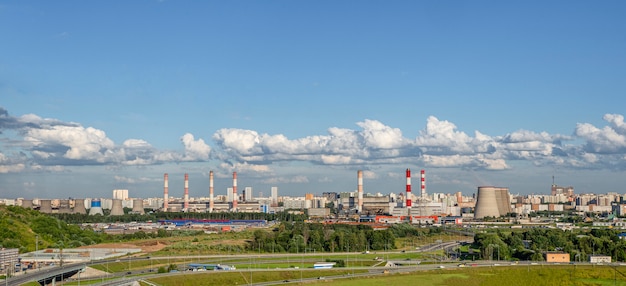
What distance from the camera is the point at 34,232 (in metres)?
91.2

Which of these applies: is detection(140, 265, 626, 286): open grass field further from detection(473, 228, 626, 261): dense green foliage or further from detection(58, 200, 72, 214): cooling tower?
detection(58, 200, 72, 214): cooling tower

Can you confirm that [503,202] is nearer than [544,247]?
No

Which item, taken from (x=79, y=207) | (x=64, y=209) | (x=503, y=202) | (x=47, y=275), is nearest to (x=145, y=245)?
(x=47, y=275)

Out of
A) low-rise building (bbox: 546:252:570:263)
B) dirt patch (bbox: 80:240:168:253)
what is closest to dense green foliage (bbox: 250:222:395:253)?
dirt patch (bbox: 80:240:168:253)

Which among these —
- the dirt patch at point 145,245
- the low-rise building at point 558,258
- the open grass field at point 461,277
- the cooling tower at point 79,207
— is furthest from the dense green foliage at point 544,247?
the cooling tower at point 79,207

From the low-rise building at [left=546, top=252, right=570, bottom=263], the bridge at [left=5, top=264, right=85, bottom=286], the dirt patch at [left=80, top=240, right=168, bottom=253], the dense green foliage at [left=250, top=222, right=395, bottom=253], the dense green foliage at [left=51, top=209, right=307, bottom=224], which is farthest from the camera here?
the dense green foliage at [left=51, top=209, right=307, bottom=224]

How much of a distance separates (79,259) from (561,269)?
1736 inches

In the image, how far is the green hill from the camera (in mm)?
82062

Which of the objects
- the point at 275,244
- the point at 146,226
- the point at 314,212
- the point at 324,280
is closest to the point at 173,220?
the point at 146,226

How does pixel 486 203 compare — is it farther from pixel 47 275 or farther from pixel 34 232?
pixel 47 275

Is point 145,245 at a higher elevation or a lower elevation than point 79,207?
lower

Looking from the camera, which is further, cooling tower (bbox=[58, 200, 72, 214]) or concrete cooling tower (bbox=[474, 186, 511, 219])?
cooling tower (bbox=[58, 200, 72, 214])

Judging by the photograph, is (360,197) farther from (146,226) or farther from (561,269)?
(561,269)

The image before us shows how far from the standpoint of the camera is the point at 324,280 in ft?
180
